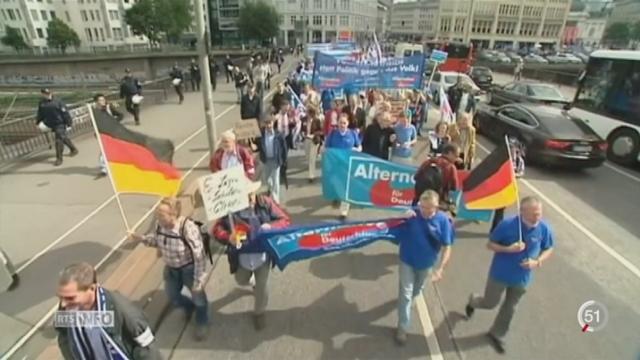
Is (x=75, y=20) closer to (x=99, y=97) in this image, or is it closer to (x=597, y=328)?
(x=99, y=97)

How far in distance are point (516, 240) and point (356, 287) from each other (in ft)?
7.05

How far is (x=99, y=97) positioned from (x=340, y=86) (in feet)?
21.2

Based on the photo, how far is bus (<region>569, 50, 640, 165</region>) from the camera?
10.3m

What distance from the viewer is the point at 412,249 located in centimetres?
374

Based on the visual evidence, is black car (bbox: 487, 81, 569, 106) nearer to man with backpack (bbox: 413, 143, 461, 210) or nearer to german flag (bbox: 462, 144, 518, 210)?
german flag (bbox: 462, 144, 518, 210)

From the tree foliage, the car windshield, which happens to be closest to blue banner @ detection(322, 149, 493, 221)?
the car windshield

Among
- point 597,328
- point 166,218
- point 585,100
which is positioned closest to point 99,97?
point 166,218

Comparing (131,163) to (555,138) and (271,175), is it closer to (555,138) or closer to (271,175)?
(271,175)

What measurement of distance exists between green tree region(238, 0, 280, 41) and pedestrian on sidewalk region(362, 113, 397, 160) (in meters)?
72.1

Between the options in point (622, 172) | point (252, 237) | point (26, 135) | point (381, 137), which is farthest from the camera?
point (26, 135)

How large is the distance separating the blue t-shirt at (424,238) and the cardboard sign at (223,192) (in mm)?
1716

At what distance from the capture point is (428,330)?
4.26 metres

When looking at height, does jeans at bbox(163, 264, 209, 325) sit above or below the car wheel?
above

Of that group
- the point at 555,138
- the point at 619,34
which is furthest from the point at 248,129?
the point at 619,34
